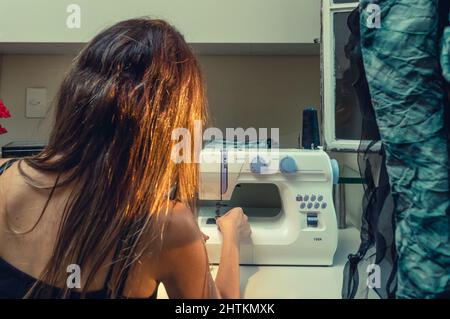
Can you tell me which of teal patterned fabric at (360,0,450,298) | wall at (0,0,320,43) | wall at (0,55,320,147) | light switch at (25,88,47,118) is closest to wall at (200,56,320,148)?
wall at (0,55,320,147)

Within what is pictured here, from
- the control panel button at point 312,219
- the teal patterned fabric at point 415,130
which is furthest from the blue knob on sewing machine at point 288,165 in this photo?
the teal patterned fabric at point 415,130

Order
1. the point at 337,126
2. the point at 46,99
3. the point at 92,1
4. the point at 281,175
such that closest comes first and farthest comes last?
the point at 337,126 < the point at 281,175 < the point at 92,1 < the point at 46,99

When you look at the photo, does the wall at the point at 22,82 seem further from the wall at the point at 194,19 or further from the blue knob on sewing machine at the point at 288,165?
the blue knob on sewing machine at the point at 288,165

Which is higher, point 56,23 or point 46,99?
point 56,23

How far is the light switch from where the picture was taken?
141cm

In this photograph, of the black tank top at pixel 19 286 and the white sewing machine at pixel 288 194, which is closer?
the black tank top at pixel 19 286

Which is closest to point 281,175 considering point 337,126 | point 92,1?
point 337,126

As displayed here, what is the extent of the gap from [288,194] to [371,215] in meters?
0.33

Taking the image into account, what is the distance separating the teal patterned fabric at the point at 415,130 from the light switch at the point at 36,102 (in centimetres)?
144

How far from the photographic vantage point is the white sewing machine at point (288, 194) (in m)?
0.90

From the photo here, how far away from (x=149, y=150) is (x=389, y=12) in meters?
0.45

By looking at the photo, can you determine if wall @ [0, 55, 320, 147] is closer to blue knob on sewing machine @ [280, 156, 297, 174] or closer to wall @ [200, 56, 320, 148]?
wall @ [200, 56, 320, 148]
